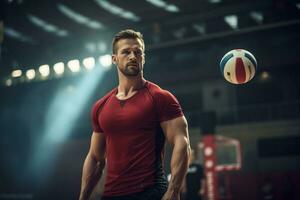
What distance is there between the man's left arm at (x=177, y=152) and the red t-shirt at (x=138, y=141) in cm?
5

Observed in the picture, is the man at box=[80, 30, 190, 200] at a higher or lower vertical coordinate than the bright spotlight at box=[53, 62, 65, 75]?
lower

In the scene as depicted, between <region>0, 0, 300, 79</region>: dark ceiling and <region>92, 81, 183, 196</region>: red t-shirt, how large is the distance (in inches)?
346

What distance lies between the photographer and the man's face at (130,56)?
2.87 metres

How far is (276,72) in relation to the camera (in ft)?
72.7

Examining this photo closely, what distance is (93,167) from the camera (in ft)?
10.3

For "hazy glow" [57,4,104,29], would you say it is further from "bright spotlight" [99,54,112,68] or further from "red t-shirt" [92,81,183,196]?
"red t-shirt" [92,81,183,196]

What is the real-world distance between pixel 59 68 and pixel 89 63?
1227mm

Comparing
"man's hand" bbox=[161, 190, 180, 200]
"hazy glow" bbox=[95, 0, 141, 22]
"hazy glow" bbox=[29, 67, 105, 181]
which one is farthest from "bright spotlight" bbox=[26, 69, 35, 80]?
"man's hand" bbox=[161, 190, 180, 200]

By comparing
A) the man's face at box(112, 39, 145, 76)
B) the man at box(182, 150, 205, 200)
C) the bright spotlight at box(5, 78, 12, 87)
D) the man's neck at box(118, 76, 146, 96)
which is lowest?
the man at box(182, 150, 205, 200)

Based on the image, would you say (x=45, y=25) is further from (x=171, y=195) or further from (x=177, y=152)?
(x=171, y=195)

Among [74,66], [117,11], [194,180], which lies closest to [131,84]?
[194,180]

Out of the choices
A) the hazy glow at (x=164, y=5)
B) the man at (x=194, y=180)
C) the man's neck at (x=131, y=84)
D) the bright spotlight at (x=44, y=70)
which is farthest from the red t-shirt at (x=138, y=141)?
the bright spotlight at (x=44, y=70)

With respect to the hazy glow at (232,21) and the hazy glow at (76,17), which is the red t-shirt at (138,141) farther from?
the hazy glow at (76,17)

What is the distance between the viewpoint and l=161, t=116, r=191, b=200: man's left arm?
263 centimetres
